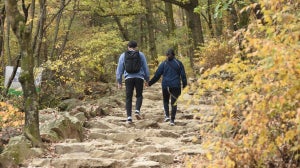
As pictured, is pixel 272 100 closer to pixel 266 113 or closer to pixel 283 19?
pixel 266 113

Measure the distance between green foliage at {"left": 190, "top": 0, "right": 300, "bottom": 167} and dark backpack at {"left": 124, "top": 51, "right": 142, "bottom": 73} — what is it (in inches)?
209

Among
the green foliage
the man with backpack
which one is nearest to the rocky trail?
the green foliage

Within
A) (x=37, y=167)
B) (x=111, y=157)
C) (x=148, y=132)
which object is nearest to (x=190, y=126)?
(x=148, y=132)

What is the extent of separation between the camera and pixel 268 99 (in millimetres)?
4047

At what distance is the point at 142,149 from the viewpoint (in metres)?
Answer: 7.84

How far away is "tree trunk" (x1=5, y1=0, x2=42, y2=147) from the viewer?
7.33m

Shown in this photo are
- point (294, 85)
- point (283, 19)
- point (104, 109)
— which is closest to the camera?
point (294, 85)

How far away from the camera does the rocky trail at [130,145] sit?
6730mm

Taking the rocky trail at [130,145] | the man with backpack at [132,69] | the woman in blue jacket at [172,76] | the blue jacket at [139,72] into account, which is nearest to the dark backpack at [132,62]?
the man with backpack at [132,69]

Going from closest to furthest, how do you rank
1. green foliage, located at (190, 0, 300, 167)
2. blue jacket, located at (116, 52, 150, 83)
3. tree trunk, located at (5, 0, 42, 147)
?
green foliage, located at (190, 0, 300, 167), tree trunk, located at (5, 0, 42, 147), blue jacket, located at (116, 52, 150, 83)

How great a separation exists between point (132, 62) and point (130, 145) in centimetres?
251

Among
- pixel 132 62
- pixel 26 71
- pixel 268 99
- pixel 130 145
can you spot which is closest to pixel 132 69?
pixel 132 62

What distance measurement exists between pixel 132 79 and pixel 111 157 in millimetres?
3107

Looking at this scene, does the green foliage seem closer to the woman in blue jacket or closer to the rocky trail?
the rocky trail
